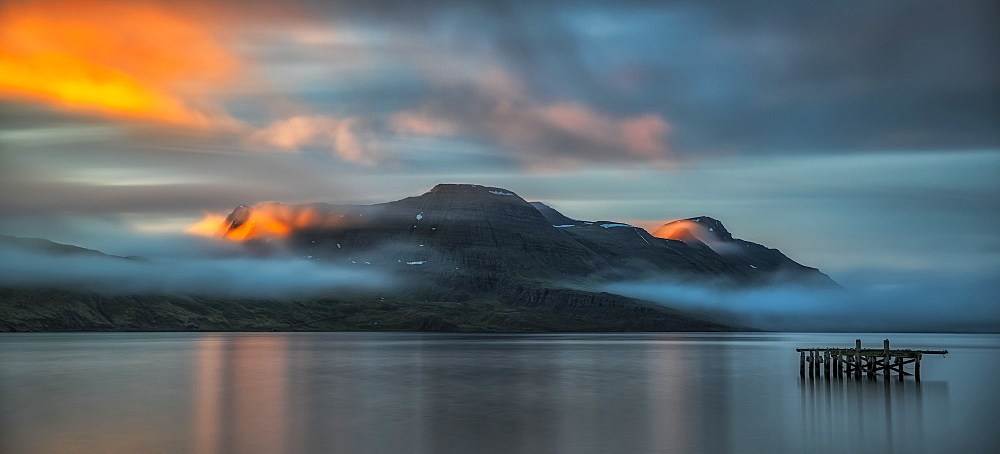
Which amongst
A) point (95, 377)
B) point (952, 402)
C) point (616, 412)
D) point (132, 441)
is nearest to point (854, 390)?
point (952, 402)

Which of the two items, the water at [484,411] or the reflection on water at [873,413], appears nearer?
the water at [484,411]

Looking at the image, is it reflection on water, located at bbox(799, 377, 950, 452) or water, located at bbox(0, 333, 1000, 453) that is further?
reflection on water, located at bbox(799, 377, 950, 452)

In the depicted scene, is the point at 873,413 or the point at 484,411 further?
the point at 484,411

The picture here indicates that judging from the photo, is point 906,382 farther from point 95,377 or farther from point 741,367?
point 95,377

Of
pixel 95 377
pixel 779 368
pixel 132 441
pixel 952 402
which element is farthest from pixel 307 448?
pixel 779 368

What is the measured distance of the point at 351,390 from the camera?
79.2 m

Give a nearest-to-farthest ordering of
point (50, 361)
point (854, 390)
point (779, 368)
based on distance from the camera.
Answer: point (854, 390)
point (779, 368)
point (50, 361)

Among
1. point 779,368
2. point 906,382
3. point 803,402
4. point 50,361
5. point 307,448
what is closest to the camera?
point 307,448

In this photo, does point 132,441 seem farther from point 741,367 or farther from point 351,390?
point 741,367

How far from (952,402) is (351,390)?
48.2m

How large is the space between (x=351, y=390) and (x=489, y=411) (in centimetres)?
2120

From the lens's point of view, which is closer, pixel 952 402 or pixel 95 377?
pixel 952 402

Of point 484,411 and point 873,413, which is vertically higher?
point 873,413

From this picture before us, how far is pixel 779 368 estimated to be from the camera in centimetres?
11619
